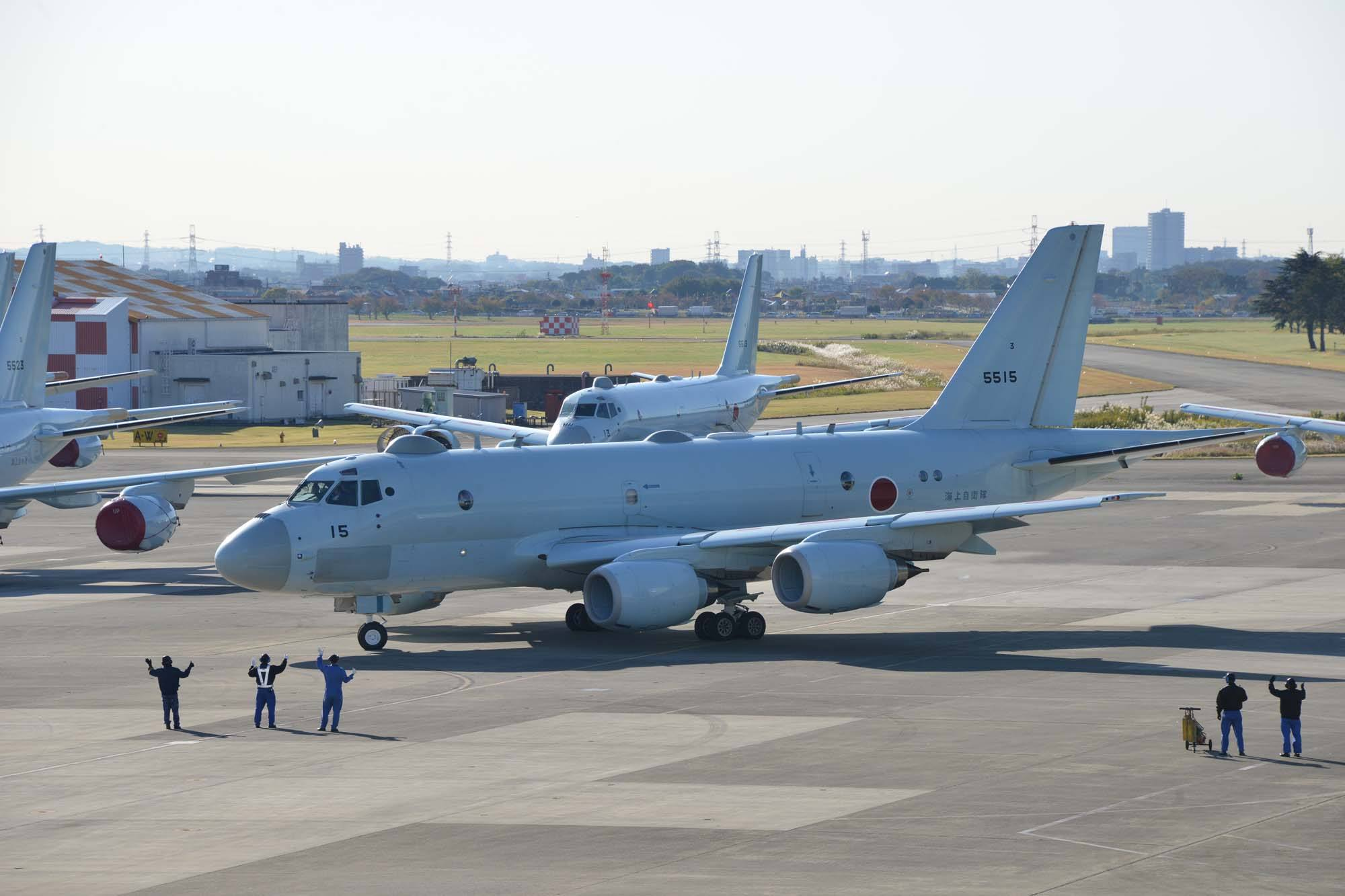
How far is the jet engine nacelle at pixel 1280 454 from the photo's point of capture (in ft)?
206

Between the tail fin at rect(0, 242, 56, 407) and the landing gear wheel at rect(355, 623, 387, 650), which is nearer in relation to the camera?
the landing gear wheel at rect(355, 623, 387, 650)

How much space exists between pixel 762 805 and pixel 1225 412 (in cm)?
4797

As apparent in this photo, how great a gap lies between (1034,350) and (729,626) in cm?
1166

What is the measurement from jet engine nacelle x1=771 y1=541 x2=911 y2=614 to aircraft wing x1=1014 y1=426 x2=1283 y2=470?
7684 mm

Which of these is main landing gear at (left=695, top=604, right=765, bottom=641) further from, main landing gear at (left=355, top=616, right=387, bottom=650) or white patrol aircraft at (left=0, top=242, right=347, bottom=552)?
white patrol aircraft at (left=0, top=242, right=347, bottom=552)

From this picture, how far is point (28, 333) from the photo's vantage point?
5297cm

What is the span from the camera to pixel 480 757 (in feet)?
83.8

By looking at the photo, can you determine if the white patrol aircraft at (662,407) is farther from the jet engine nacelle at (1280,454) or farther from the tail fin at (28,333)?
the jet engine nacelle at (1280,454)

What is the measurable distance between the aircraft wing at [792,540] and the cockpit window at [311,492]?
497 cm

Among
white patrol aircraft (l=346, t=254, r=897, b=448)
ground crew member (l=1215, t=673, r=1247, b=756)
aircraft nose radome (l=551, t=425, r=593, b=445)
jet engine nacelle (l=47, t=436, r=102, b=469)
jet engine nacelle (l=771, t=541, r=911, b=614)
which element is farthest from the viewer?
white patrol aircraft (l=346, t=254, r=897, b=448)

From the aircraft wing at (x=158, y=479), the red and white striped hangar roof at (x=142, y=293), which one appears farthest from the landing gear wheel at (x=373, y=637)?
the red and white striped hangar roof at (x=142, y=293)

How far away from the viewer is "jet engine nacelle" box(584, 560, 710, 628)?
112 ft

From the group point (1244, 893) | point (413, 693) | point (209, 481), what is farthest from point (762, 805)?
point (209, 481)

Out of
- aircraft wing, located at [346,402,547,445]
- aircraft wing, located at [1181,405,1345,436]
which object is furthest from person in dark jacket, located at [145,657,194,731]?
aircraft wing, located at [1181,405,1345,436]
